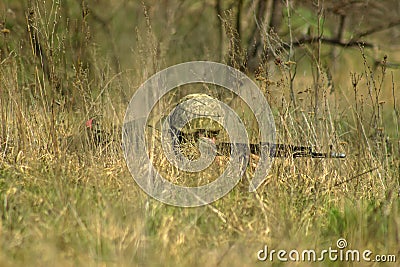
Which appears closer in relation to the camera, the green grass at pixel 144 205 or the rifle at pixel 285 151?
the green grass at pixel 144 205

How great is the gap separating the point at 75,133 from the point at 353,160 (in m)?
2.05

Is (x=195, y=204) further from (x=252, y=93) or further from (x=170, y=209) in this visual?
(x=252, y=93)

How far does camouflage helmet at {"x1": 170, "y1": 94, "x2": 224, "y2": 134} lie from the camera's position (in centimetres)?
427

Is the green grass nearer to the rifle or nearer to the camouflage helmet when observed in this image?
the rifle

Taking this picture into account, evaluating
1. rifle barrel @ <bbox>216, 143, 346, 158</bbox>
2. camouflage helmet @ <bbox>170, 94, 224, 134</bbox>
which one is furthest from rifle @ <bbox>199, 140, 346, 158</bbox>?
camouflage helmet @ <bbox>170, 94, 224, 134</bbox>

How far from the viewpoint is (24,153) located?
391cm

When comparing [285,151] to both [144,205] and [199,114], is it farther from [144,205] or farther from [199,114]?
[144,205]

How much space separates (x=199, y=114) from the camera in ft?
14.0

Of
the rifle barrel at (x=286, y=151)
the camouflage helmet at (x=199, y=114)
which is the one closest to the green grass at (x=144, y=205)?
the rifle barrel at (x=286, y=151)

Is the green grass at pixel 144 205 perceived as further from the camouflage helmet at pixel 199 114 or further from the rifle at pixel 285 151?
the camouflage helmet at pixel 199 114

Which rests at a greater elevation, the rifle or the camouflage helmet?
the camouflage helmet

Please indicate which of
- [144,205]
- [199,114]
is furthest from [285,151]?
[144,205]

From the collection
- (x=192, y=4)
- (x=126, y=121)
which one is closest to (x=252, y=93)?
(x=126, y=121)

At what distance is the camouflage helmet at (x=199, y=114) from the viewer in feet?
14.0
